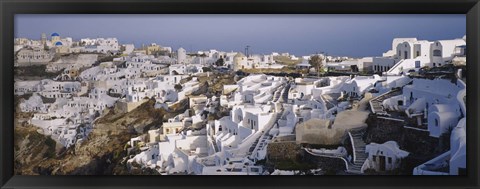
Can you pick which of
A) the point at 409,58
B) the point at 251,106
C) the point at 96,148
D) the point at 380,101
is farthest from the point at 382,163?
the point at 96,148

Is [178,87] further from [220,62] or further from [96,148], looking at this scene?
[96,148]

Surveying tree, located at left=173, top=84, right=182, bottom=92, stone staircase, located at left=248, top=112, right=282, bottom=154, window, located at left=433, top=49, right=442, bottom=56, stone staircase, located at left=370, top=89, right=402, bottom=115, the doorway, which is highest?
window, located at left=433, top=49, right=442, bottom=56

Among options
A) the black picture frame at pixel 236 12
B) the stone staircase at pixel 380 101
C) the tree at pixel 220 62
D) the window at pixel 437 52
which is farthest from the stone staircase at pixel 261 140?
the window at pixel 437 52

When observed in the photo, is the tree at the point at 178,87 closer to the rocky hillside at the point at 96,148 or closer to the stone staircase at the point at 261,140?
the rocky hillside at the point at 96,148

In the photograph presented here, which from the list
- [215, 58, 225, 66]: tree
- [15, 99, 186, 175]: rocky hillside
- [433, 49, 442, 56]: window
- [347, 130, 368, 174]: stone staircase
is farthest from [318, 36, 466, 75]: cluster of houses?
[15, 99, 186, 175]: rocky hillside

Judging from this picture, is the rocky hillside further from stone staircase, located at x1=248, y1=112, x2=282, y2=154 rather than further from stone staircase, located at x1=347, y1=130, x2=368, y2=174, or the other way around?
stone staircase, located at x1=347, y1=130, x2=368, y2=174

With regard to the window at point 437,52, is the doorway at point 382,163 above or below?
below

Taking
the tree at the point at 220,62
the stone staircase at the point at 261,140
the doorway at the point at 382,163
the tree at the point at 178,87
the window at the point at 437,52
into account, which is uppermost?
the window at the point at 437,52

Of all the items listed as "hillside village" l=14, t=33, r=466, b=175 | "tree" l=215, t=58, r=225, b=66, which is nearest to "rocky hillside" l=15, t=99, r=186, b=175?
"hillside village" l=14, t=33, r=466, b=175

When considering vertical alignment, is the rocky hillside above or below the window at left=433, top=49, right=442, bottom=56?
below
